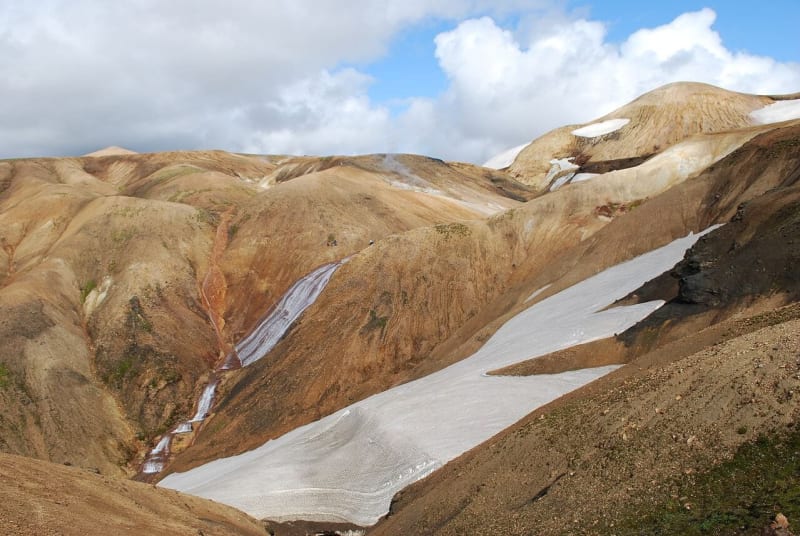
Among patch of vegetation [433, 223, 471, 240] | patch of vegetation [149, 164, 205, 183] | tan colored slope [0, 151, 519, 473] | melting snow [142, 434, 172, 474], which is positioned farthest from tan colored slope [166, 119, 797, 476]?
patch of vegetation [149, 164, 205, 183]

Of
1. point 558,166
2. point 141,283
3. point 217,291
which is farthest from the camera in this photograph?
point 558,166

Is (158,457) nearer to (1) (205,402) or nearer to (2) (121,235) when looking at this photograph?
(1) (205,402)

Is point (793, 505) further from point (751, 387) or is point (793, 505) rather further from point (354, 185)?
point (354, 185)

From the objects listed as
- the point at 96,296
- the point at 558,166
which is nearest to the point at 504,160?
the point at 558,166

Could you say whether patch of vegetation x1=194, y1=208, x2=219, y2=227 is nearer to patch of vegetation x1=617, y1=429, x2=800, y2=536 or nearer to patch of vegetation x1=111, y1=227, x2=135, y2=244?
patch of vegetation x1=111, y1=227, x2=135, y2=244

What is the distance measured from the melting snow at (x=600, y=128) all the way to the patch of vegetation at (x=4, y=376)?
308 feet

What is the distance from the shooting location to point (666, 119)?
98.6 meters

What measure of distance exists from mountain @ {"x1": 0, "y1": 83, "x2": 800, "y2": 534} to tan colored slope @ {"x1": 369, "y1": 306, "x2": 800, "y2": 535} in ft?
0.21

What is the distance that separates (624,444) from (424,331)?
3690cm

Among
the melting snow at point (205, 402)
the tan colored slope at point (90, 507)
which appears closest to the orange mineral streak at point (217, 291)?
the melting snow at point (205, 402)

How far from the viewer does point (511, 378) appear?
29.3 meters

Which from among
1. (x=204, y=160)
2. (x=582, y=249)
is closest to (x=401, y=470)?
(x=582, y=249)

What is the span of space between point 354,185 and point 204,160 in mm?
55526

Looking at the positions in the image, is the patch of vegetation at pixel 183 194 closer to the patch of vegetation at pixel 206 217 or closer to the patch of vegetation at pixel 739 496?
the patch of vegetation at pixel 206 217
